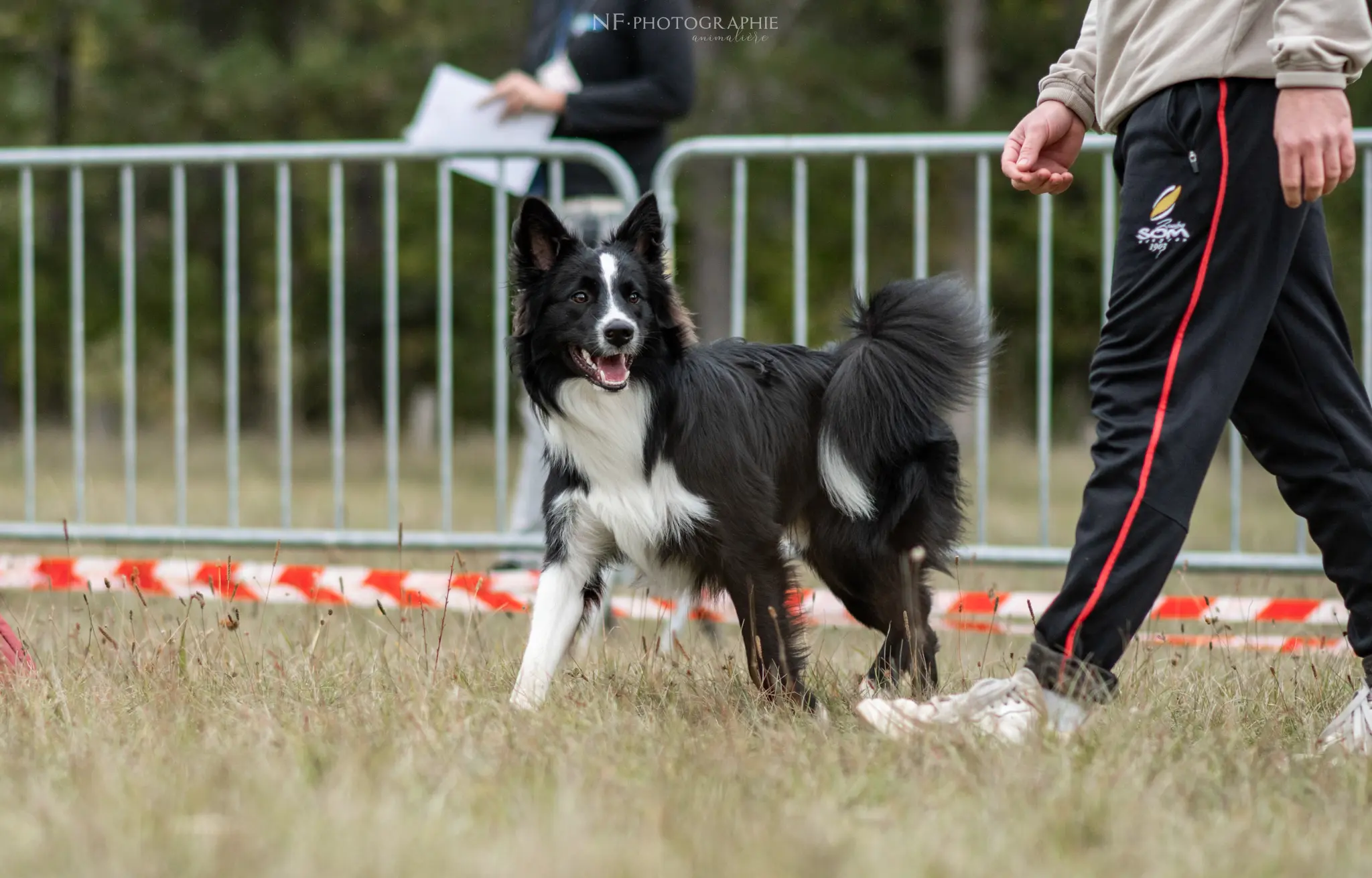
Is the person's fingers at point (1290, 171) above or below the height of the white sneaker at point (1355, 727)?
above

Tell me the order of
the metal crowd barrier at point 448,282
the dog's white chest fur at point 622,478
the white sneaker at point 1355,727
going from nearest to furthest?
1. the white sneaker at point 1355,727
2. the dog's white chest fur at point 622,478
3. the metal crowd barrier at point 448,282

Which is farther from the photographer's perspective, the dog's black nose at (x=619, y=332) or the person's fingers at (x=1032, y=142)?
the dog's black nose at (x=619, y=332)

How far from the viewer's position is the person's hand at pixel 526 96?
5.41 meters

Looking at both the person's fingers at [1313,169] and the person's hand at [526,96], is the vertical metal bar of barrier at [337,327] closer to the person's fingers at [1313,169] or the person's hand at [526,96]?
the person's hand at [526,96]

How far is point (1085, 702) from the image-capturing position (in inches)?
114

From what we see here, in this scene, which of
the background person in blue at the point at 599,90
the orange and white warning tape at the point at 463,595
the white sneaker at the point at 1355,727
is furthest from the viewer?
the background person in blue at the point at 599,90

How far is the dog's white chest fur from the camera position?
11.8 ft

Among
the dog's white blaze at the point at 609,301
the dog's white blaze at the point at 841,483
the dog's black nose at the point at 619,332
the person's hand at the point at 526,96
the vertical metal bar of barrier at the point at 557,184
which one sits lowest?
the dog's white blaze at the point at 841,483

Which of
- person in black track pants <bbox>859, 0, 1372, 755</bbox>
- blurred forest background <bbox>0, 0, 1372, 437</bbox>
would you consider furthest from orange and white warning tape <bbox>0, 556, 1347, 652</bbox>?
blurred forest background <bbox>0, 0, 1372, 437</bbox>

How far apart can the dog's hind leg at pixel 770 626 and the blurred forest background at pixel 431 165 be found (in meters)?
9.87

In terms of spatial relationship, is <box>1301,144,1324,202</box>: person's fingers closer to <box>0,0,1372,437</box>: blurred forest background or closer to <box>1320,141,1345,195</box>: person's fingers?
<box>1320,141,1345,195</box>: person's fingers

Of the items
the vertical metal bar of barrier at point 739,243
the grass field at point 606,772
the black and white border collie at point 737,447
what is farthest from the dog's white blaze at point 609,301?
the vertical metal bar of barrier at point 739,243

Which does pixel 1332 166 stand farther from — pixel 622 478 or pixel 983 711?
pixel 622 478

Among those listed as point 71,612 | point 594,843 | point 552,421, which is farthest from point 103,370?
point 594,843
